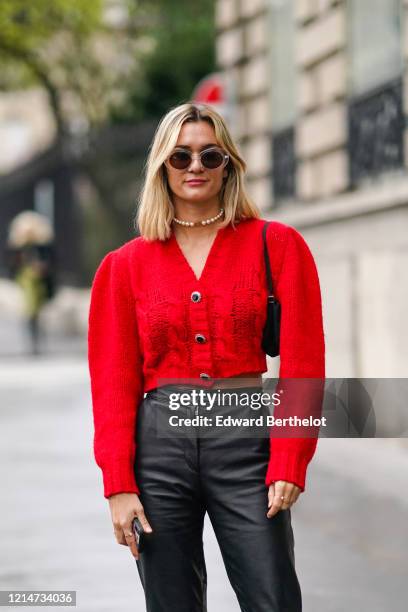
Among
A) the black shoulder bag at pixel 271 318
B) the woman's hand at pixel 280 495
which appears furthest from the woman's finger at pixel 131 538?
the black shoulder bag at pixel 271 318

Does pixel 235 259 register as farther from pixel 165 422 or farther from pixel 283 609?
pixel 283 609

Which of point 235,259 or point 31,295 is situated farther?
point 31,295

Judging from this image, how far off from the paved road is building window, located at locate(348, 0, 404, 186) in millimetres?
2600

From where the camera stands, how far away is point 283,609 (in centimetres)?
356

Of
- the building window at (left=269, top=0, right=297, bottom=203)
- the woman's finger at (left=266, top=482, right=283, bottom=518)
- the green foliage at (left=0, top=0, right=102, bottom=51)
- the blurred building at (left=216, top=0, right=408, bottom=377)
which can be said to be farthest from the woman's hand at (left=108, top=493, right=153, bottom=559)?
the green foliage at (left=0, top=0, right=102, bottom=51)

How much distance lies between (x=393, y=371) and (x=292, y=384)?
8110mm

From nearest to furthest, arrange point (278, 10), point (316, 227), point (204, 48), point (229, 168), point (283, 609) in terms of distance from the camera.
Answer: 1. point (283, 609)
2. point (229, 168)
3. point (316, 227)
4. point (278, 10)
5. point (204, 48)

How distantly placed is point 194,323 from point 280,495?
0.47 m

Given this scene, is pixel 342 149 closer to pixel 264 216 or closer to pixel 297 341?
pixel 264 216

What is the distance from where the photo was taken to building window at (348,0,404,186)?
12.5m

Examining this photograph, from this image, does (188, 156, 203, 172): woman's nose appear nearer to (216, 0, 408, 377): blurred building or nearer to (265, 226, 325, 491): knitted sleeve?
(265, 226, 325, 491): knitted sleeve

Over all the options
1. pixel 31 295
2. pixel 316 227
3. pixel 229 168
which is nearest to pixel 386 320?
pixel 316 227

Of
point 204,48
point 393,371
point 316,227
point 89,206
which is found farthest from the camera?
point 204,48

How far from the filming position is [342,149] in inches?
545
